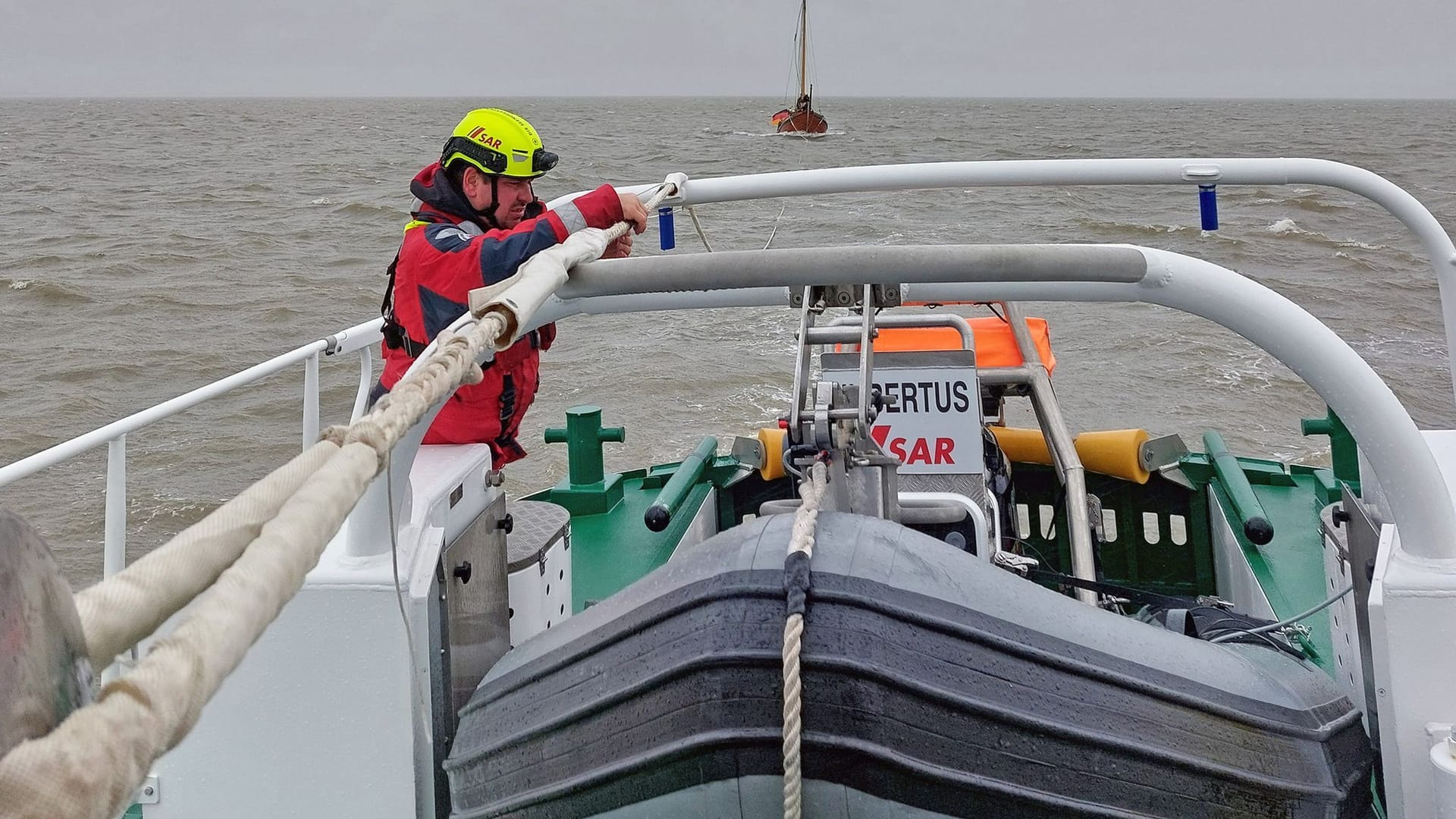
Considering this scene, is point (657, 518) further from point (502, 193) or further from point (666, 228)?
point (502, 193)

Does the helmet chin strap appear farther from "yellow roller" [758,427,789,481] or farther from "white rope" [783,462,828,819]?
"white rope" [783,462,828,819]

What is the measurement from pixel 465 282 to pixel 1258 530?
2.22 m

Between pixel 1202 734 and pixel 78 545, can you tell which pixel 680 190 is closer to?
pixel 1202 734

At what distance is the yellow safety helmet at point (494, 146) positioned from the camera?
262cm

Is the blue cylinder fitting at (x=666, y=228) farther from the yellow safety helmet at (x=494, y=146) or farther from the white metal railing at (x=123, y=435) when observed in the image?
the white metal railing at (x=123, y=435)

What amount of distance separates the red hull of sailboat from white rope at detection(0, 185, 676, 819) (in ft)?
203

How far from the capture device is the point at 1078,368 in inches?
436

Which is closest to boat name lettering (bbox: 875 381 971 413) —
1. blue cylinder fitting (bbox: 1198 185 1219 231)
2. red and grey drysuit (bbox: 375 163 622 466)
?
blue cylinder fitting (bbox: 1198 185 1219 231)

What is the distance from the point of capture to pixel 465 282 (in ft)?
7.89

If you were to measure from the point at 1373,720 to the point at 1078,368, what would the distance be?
32.4 ft

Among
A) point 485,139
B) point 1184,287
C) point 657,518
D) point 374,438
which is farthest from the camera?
point 657,518

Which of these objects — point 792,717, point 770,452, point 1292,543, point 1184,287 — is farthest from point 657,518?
point 792,717

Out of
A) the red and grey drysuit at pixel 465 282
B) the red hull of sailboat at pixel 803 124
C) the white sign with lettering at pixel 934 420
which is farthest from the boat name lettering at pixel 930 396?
the red hull of sailboat at pixel 803 124

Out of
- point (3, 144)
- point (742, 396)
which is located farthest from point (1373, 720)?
point (3, 144)
